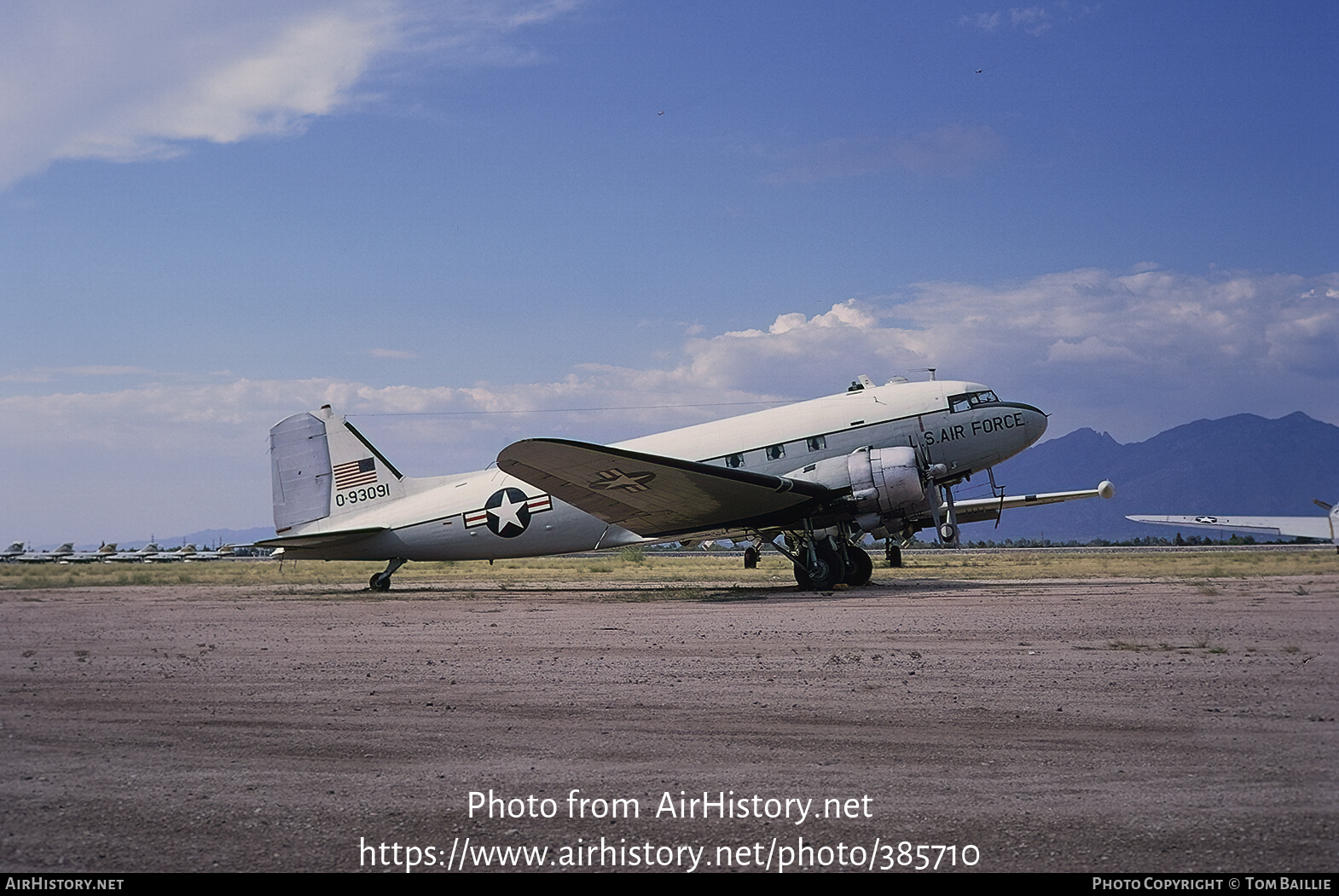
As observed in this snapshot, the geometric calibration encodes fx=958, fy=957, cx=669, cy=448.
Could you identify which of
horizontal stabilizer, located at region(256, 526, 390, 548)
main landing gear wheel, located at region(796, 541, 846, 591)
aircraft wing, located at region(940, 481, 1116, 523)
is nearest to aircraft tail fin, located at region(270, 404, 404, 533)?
horizontal stabilizer, located at region(256, 526, 390, 548)

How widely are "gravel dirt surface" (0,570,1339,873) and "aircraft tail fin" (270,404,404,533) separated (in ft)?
45.2

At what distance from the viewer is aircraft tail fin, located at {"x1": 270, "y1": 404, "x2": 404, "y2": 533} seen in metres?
27.2

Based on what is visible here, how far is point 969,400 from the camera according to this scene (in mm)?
22266

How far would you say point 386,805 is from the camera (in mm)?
5125

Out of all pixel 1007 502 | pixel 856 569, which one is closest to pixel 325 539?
pixel 856 569

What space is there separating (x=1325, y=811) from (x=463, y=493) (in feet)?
75.2

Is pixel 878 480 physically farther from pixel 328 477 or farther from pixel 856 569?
pixel 328 477

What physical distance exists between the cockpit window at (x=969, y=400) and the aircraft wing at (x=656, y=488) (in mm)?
3511

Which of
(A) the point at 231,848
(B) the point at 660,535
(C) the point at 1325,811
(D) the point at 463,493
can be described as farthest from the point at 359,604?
(C) the point at 1325,811

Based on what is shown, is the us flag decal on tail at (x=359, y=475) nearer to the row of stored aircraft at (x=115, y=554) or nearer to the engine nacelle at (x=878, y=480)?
the engine nacelle at (x=878, y=480)

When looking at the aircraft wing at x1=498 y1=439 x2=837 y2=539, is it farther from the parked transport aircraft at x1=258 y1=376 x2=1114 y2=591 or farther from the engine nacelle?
the engine nacelle

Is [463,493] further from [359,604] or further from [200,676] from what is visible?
[200,676]

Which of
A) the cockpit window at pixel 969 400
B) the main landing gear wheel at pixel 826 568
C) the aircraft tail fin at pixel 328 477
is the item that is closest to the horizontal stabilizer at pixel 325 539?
the aircraft tail fin at pixel 328 477

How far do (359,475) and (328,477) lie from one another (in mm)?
969
